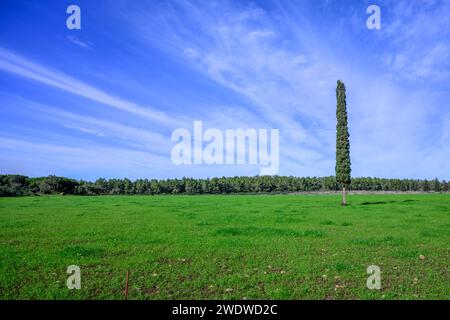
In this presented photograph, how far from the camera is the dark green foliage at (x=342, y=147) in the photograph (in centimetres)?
4769

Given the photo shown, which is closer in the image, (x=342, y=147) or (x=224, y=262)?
(x=224, y=262)

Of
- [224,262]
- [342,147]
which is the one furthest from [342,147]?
[224,262]

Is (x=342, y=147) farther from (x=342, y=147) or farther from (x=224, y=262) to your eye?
(x=224, y=262)

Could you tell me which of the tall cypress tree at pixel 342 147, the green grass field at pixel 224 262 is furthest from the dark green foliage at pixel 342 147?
the green grass field at pixel 224 262

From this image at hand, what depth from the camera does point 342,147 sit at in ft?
157

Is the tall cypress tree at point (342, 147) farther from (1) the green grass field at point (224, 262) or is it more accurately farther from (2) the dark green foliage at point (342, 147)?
(1) the green grass field at point (224, 262)

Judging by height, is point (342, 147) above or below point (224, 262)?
above

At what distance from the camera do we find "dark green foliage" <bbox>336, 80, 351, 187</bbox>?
1877 inches

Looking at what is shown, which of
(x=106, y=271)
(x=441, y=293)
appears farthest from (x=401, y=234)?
(x=106, y=271)

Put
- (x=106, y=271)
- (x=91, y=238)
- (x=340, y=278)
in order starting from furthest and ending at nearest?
1. (x=91, y=238)
2. (x=106, y=271)
3. (x=340, y=278)

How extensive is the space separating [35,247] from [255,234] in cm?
1061

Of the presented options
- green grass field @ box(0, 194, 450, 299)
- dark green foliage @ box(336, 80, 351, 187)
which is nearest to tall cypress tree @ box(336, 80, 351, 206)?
dark green foliage @ box(336, 80, 351, 187)
